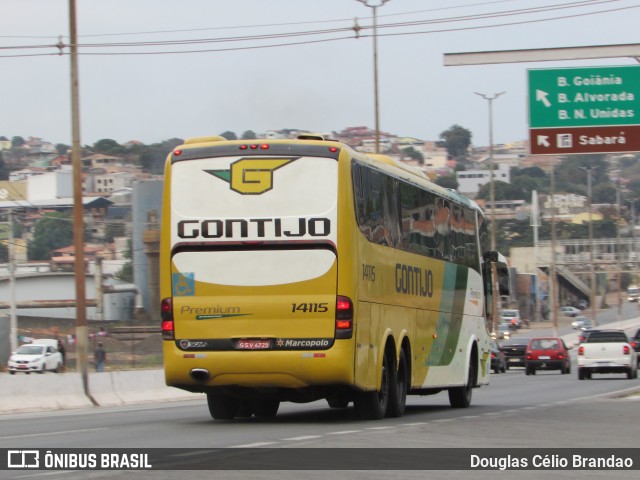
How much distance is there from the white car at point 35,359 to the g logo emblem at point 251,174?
40542 millimetres

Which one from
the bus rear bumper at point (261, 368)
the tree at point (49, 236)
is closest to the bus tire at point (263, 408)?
the bus rear bumper at point (261, 368)

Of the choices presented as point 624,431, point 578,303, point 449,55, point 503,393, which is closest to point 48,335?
point 503,393

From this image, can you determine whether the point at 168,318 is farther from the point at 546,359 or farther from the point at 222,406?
the point at 546,359

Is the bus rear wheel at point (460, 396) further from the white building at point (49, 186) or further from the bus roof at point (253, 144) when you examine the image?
the white building at point (49, 186)

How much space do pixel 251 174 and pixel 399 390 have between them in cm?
461

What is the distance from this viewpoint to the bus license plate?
17672 millimetres

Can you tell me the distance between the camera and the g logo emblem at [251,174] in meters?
17.9

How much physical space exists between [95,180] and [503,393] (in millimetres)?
163095

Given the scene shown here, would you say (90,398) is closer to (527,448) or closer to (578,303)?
(527,448)

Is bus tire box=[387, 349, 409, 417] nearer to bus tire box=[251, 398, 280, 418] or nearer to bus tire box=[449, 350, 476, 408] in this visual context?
bus tire box=[251, 398, 280, 418]

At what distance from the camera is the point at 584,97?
28.0 metres

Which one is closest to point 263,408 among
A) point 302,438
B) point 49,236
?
point 302,438

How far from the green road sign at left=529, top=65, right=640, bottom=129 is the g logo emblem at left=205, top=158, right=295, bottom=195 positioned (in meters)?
11.1

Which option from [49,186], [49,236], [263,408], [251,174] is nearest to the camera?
[251,174]
